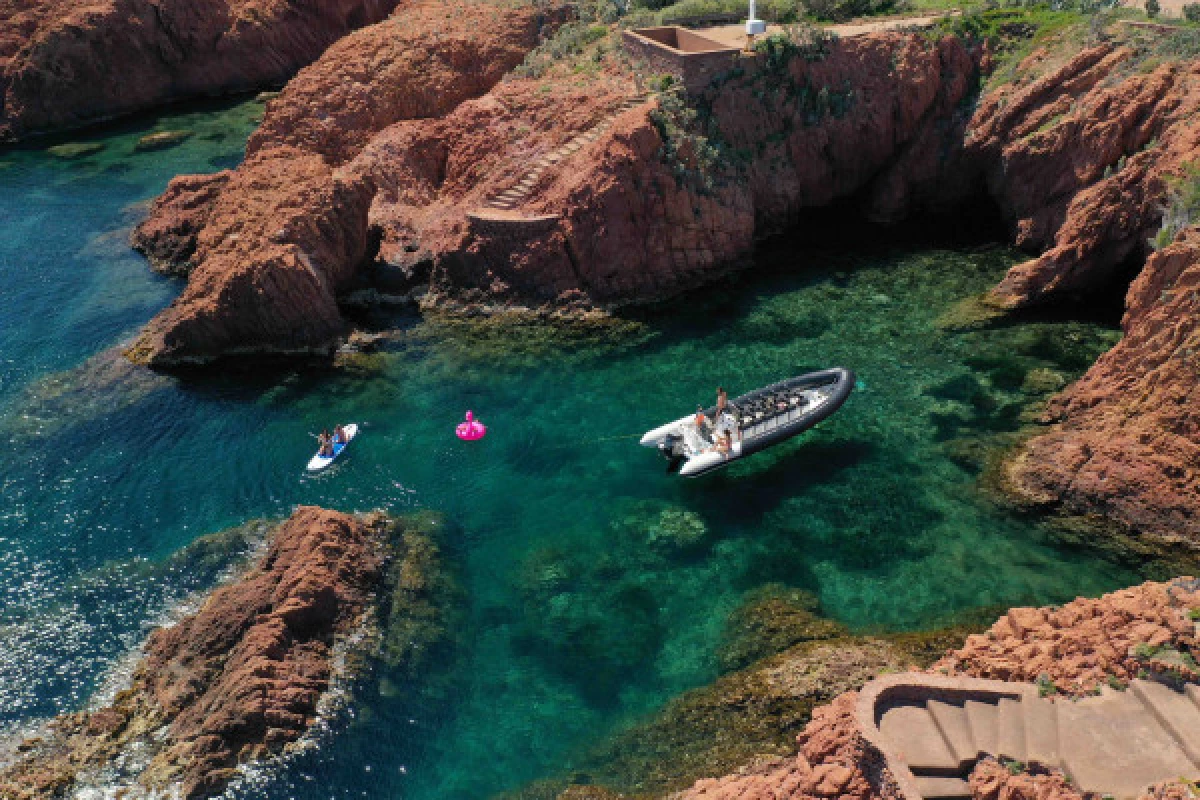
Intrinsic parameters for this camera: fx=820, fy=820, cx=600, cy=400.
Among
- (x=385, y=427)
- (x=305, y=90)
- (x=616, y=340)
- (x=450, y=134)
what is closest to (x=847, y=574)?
(x=616, y=340)

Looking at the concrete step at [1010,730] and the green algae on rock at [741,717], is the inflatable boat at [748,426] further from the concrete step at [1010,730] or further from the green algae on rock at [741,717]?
the concrete step at [1010,730]

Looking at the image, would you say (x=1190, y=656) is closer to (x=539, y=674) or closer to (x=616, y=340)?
(x=539, y=674)

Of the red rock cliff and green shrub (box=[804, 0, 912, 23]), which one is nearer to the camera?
the red rock cliff

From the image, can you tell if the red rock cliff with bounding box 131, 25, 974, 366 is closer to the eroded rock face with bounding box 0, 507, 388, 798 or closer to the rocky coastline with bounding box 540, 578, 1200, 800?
the eroded rock face with bounding box 0, 507, 388, 798

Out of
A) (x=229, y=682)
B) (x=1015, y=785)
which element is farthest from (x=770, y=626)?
(x=229, y=682)

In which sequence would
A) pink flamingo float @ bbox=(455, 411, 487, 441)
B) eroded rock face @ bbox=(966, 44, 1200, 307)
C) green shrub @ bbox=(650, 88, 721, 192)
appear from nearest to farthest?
pink flamingo float @ bbox=(455, 411, 487, 441) < eroded rock face @ bbox=(966, 44, 1200, 307) < green shrub @ bbox=(650, 88, 721, 192)

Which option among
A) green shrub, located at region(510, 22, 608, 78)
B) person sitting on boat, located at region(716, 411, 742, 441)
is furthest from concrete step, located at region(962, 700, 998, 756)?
green shrub, located at region(510, 22, 608, 78)
